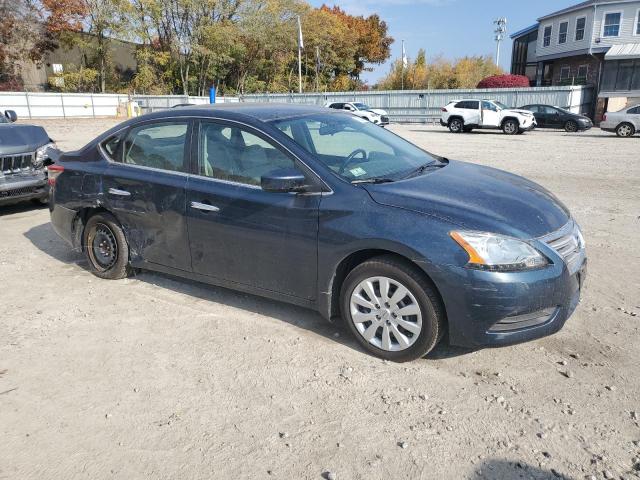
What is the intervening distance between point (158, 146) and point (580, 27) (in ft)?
134

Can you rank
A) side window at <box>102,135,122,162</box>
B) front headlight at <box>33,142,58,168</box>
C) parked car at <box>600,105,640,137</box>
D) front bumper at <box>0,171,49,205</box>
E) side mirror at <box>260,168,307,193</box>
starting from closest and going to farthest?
side mirror at <box>260,168,307,193</box> < side window at <box>102,135,122,162</box> < front bumper at <box>0,171,49,205</box> < front headlight at <box>33,142,58,168</box> < parked car at <box>600,105,640,137</box>

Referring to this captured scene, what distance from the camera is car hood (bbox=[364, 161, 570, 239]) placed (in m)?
3.34

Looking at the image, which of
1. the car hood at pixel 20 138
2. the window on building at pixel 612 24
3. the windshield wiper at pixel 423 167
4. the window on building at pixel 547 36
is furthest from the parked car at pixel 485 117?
the windshield wiper at pixel 423 167

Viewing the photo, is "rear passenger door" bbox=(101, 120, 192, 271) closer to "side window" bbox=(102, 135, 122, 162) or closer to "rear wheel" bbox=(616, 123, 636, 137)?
"side window" bbox=(102, 135, 122, 162)

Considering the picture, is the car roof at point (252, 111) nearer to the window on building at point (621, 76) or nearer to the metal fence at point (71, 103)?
the metal fence at point (71, 103)

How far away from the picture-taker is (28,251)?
6.21 metres

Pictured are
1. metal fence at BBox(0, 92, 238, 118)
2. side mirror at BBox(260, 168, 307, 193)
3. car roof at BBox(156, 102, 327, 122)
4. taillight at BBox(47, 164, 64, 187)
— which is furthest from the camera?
metal fence at BBox(0, 92, 238, 118)

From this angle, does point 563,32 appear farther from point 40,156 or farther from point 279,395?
point 279,395

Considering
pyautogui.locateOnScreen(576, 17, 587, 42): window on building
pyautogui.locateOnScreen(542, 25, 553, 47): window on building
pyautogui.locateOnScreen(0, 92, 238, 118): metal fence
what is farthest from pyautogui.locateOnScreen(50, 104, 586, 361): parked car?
pyautogui.locateOnScreen(542, 25, 553, 47): window on building

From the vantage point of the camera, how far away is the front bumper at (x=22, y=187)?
7.55 metres

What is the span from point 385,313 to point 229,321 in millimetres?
1394

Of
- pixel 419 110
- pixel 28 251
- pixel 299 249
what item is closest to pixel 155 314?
pixel 299 249

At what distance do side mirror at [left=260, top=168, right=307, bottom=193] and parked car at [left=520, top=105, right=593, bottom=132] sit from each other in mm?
25232

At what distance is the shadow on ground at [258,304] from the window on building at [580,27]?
1589 inches
